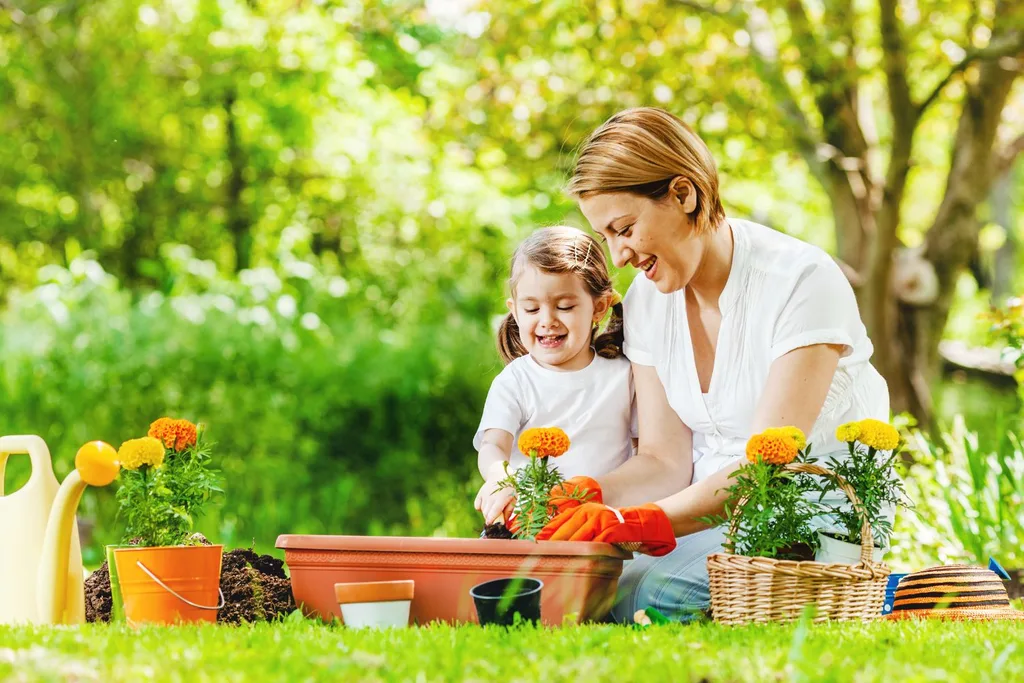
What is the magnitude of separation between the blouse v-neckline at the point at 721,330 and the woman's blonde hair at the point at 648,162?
124mm

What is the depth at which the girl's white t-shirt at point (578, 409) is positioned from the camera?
341 cm

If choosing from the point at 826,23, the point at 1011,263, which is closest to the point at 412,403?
the point at 826,23

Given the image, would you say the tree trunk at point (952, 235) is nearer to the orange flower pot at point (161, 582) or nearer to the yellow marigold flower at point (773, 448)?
the yellow marigold flower at point (773, 448)

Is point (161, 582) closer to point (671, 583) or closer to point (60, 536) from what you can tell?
point (60, 536)

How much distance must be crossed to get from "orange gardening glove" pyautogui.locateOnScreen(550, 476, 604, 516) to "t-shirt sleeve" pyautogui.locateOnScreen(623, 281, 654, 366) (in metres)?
0.52

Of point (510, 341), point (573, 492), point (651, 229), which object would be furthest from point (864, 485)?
point (510, 341)

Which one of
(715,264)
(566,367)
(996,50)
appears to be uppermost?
(996,50)

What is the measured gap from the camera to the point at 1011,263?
12766 mm

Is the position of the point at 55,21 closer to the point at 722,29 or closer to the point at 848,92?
the point at 722,29

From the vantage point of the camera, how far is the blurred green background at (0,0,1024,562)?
652 cm

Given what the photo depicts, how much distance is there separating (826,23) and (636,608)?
4.93 m

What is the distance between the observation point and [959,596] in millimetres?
3254

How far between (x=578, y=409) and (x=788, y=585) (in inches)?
39.4

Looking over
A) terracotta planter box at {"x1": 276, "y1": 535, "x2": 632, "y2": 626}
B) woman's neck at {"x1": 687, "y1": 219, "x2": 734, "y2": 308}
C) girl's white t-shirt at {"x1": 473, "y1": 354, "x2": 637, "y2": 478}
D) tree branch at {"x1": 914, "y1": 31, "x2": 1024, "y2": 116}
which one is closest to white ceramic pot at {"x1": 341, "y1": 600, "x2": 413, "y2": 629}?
terracotta planter box at {"x1": 276, "y1": 535, "x2": 632, "y2": 626}
